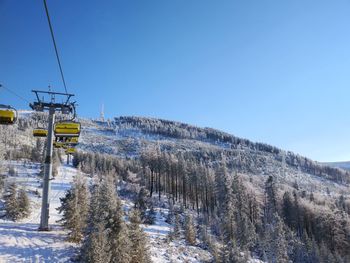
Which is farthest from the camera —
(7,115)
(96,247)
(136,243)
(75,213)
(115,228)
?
(136,243)

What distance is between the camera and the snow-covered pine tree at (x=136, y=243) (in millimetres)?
21031

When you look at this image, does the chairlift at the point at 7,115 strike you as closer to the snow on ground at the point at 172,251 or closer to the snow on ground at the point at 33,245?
the snow on ground at the point at 33,245

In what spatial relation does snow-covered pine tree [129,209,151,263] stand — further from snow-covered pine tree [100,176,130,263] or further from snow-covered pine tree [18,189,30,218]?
snow-covered pine tree [18,189,30,218]

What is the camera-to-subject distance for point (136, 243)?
21.8m

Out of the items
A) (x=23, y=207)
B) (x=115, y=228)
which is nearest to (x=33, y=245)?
(x=115, y=228)

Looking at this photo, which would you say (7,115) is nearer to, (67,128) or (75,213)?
(67,128)

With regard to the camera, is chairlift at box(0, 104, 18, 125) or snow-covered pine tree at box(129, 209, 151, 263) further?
snow-covered pine tree at box(129, 209, 151, 263)

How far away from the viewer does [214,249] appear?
33.9m

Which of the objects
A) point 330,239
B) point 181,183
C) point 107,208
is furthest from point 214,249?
point 181,183

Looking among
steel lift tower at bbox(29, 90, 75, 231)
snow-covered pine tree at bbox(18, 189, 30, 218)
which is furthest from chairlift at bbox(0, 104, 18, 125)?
snow-covered pine tree at bbox(18, 189, 30, 218)

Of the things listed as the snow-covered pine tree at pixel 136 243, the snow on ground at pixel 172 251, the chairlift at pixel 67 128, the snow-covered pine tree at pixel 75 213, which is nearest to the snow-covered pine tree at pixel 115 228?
the snow-covered pine tree at pixel 136 243

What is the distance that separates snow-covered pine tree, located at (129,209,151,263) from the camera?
69.0 ft

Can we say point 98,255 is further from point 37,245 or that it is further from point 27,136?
point 27,136

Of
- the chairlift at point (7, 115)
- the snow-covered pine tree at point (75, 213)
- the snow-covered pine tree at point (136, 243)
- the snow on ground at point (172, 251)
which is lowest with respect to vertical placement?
the snow on ground at point (172, 251)
